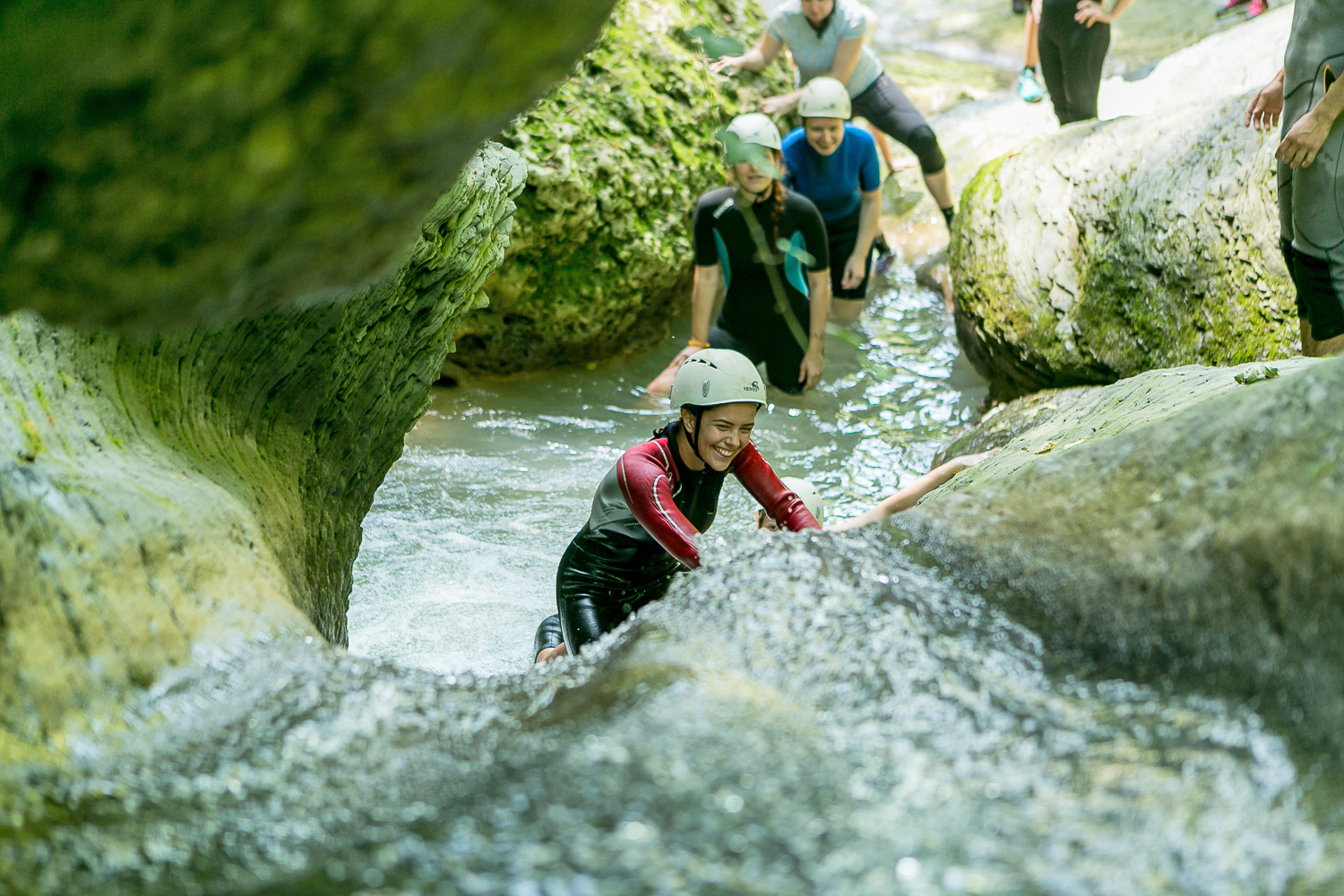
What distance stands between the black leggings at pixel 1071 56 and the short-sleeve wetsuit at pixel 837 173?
1.56 metres

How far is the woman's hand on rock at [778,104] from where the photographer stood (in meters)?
8.49

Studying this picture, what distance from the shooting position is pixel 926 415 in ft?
23.4

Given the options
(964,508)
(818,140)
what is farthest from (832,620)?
(818,140)

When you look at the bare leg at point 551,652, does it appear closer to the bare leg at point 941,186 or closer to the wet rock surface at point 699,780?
the wet rock surface at point 699,780

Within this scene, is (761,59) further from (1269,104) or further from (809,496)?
(809,496)

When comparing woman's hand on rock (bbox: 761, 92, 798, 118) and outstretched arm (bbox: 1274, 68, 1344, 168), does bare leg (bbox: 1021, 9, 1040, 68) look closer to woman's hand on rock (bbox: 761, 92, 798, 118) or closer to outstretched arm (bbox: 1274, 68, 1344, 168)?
woman's hand on rock (bbox: 761, 92, 798, 118)

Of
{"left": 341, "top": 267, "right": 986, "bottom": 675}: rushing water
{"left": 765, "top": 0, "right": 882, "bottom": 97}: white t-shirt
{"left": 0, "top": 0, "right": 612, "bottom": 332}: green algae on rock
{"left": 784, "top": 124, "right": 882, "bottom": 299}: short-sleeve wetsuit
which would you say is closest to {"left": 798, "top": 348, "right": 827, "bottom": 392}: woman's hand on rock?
{"left": 341, "top": 267, "right": 986, "bottom": 675}: rushing water

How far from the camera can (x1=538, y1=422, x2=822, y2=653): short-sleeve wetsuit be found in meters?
4.01

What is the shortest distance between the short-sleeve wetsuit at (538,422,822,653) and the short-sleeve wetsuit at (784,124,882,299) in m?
3.93

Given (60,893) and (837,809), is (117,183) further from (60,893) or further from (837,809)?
(837,809)

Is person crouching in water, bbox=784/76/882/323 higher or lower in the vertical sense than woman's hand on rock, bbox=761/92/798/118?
lower

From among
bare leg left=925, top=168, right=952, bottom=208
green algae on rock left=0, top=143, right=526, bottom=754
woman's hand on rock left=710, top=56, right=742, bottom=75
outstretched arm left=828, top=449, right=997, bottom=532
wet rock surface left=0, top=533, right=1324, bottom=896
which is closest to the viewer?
wet rock surface left=0, top=533, right=1324, bottom=896

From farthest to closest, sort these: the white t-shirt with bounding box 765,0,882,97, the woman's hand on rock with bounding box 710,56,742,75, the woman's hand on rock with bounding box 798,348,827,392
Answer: the woman's hand on rock with bounding box 710,56,742,75 → the white t-shirt with bounding box 765,0,882,97 → the woman's hand on rock with bounding box 798,348,827,392

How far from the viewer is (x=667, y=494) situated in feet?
12.1
